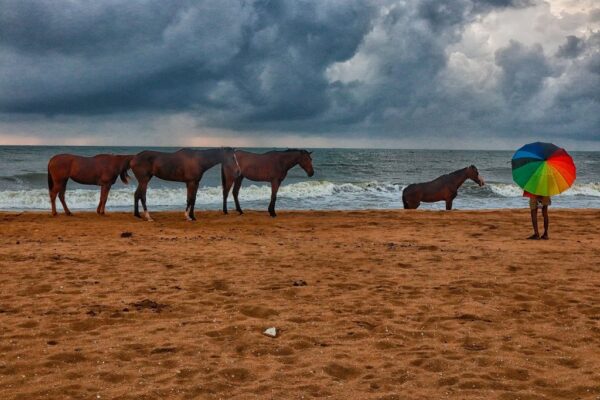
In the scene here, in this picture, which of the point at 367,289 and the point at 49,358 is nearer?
the point at 49,358

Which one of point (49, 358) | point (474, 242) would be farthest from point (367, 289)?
point (474, 242)

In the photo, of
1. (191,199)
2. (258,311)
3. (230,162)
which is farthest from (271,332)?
(230,162)

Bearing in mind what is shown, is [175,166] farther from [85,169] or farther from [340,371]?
[340,371]

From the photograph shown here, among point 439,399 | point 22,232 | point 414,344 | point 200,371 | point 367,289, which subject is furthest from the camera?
point 22,232

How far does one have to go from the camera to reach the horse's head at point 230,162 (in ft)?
51.9

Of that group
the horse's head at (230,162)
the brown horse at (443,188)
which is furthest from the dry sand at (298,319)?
the brown horse at (443,188)

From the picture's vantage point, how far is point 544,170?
34.5 feet

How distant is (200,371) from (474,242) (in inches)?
329

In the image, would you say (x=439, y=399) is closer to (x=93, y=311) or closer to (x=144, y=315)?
(x=144, y=315)

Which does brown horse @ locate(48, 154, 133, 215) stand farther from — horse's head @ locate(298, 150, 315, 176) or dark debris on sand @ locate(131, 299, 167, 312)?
dark debris on sand @ locate(131, 299, 167, 312)

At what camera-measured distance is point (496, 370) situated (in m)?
4.36

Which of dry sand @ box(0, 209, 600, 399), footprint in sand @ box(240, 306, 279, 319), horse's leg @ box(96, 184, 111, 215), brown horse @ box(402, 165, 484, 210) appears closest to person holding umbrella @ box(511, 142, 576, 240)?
dry sand @ box(0, 209, 600, 399)

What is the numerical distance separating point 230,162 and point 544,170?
9.03 metres

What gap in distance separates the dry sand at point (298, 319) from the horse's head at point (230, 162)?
522 centimetres
